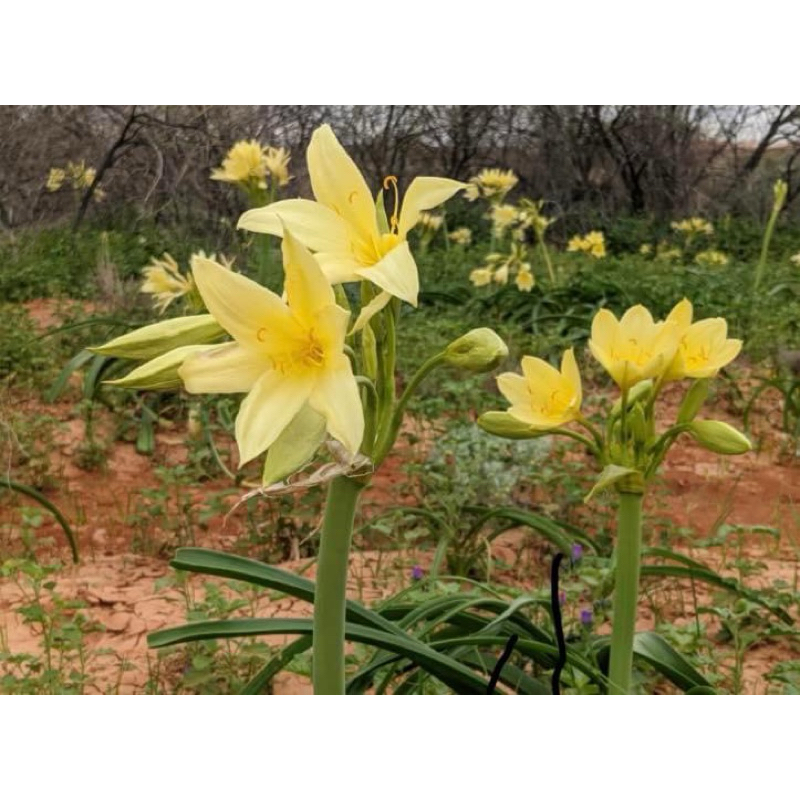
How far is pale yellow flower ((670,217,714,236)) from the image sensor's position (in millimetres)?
1991

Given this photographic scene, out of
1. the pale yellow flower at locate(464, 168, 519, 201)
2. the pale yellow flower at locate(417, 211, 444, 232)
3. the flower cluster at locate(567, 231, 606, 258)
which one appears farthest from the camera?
the pale yellow flower at locate(417, 211, 444, 232)

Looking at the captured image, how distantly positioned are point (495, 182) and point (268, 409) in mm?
1540

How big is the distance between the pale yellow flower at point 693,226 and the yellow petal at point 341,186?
1.52 meters

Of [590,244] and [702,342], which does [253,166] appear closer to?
[590,244]

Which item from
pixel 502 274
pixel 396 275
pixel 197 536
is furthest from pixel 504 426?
pixel 502 274

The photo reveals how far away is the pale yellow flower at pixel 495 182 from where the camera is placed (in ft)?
6.42

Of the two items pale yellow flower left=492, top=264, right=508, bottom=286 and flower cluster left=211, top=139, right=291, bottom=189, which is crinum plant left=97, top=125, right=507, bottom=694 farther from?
pale yellow flower left=492, top=264, right=508, bottom=286

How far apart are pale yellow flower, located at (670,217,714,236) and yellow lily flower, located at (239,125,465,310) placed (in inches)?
59.7

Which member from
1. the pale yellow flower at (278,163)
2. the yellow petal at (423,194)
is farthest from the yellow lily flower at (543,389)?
the pale yellow flower at (278,163)

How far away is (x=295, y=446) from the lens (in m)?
0.50

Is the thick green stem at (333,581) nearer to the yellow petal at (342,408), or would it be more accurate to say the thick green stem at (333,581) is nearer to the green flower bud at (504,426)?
the yellow petal at (342,408)

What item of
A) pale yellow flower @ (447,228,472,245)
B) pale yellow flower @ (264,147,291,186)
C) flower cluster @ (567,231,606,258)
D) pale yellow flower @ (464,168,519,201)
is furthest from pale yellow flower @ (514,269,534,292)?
pale yellow flower @ (264,147,291,186)

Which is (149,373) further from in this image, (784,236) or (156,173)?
(784,236)

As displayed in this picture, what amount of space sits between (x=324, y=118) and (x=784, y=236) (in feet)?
2.92
